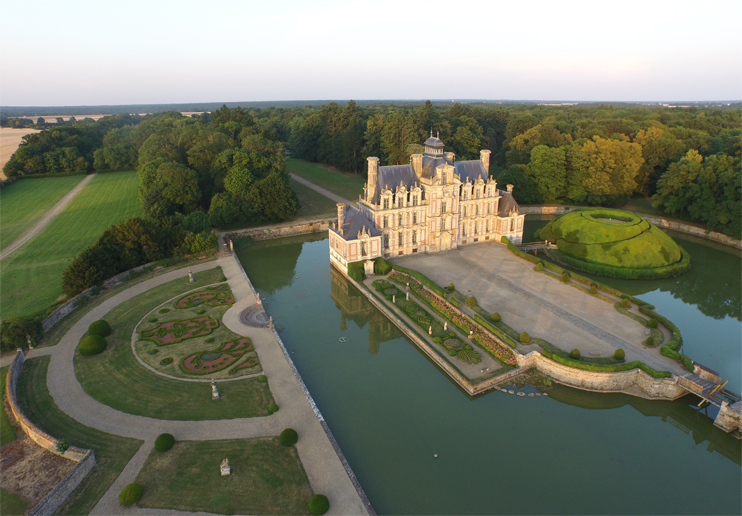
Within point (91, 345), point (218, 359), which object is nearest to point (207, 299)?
point (218, 359)

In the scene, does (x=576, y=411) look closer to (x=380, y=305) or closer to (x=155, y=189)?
(x=380, y=305)

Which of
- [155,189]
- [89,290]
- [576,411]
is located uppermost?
[155,189]

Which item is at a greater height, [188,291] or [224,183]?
[224,183]

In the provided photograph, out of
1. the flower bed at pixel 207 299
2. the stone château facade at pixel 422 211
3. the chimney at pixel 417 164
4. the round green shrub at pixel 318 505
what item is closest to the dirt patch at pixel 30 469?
the round green shrub at pixel 318 505

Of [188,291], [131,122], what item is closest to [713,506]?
[188,291]

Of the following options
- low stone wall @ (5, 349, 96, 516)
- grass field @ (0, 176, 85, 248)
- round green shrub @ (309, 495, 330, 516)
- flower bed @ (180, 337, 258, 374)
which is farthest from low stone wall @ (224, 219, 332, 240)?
round green shrub @ (309, 495, 330, 516)

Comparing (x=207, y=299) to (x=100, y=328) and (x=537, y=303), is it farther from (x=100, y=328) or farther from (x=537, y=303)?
(x=537, y=303)
